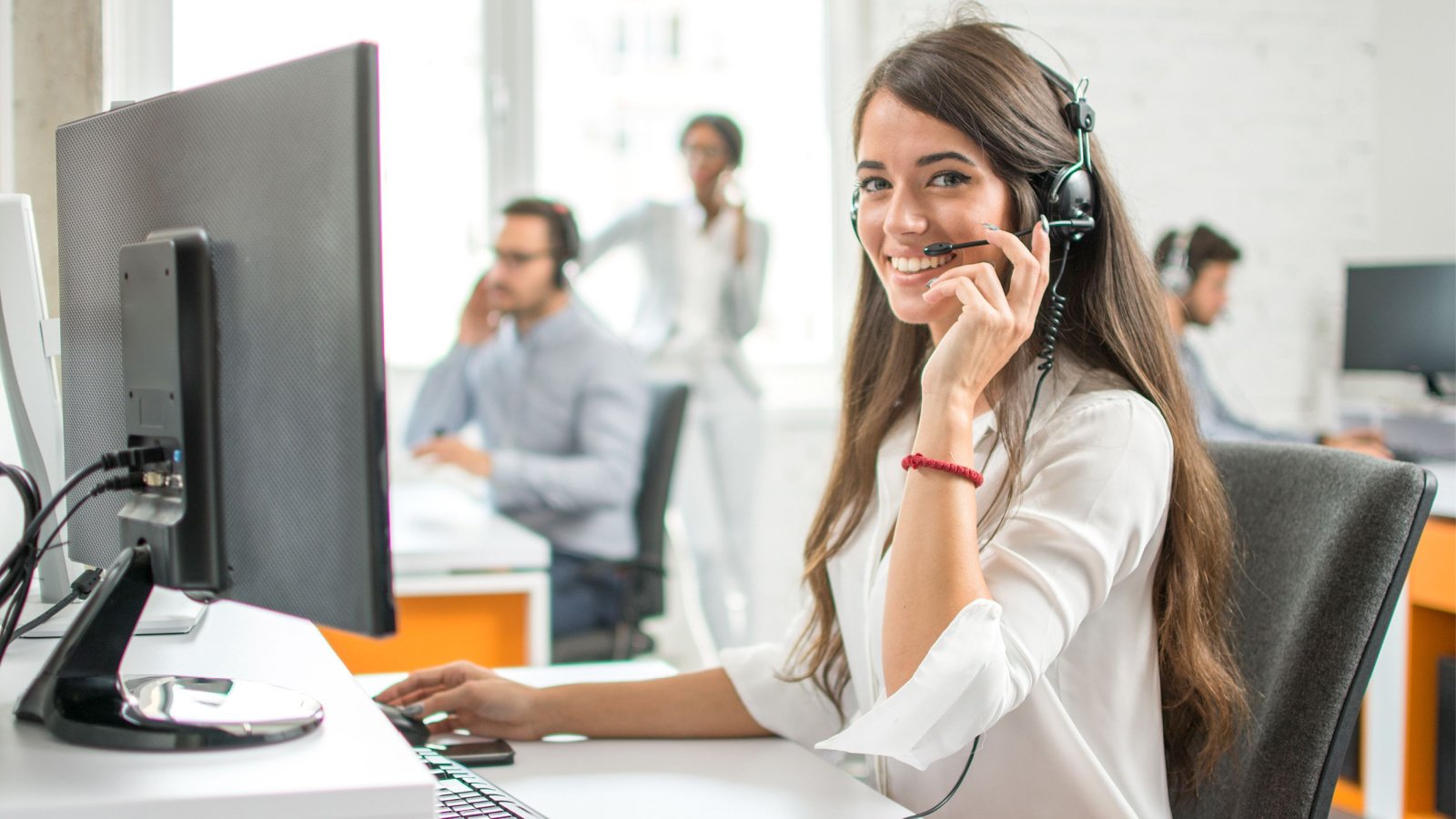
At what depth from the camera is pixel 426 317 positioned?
12.4ft

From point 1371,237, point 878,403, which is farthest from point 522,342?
point 1371,237

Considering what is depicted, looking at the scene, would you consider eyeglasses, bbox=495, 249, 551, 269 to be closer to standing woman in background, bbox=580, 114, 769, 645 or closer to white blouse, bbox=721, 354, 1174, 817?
standing woman in background, bbox=580, 114, 769, 645

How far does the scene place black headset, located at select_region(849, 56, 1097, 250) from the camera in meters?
1.09

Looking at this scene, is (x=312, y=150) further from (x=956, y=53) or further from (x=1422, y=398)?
(x=1422, y=398)

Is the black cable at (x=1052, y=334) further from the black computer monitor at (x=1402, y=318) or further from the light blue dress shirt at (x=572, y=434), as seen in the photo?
the black computer monitor at (x=1402, y=318)

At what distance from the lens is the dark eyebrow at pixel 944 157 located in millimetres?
1086

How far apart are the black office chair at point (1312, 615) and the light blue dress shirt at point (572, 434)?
1802mm

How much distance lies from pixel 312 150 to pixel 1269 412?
443 cm

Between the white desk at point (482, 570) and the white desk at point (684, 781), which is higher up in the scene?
the white desk at point (684, 781)

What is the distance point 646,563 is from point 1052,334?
1585 mm

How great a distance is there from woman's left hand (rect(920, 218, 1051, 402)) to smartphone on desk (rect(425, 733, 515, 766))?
17.2 inches

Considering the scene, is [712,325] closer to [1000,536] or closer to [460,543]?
[460,543]

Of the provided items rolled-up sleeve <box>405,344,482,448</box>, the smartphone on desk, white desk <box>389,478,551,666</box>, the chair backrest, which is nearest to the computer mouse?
the smartphone on desk

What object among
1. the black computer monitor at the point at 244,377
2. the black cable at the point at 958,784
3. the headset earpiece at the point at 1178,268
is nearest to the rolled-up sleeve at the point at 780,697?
the black cable at the point at 958,784
